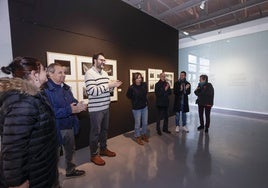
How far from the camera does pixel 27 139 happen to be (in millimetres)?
1091

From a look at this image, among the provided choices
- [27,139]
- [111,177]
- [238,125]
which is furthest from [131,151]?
[238,125]

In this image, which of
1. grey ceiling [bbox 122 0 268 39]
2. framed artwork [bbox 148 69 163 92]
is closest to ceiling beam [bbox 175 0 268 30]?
grey ceiling [bbox 122 0 268 39]

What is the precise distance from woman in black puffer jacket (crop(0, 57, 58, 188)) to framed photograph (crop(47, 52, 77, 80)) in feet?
6.37

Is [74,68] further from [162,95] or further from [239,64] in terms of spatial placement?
[239,64]

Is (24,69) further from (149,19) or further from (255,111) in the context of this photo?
(255,111)

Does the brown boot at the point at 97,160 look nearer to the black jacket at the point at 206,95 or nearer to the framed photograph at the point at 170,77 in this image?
the black jacket at the point at 206,95

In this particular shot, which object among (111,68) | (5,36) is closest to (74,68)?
(111,68)

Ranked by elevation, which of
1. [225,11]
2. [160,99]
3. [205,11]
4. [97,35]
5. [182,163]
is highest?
[205,11]

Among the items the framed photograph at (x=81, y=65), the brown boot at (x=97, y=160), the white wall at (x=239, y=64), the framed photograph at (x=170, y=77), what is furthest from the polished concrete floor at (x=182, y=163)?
the white wall at (x=239, y=64)

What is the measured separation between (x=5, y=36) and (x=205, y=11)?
651cm

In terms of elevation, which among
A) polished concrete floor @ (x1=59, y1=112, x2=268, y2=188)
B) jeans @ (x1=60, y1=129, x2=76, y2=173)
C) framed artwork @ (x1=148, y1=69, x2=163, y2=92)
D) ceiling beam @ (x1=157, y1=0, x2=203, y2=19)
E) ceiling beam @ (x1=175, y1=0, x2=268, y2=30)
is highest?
ceiling beam @ (x1=157, y1=0, x2=203, y2=19)

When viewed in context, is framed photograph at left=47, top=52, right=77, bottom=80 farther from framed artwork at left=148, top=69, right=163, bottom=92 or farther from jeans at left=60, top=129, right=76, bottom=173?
framed artwork at left=148, top=69, right=163, bottom=92

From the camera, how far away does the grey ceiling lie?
5.41m

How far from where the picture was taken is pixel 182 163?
119 inches
